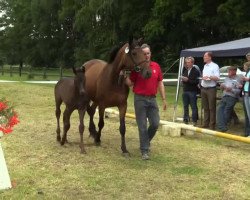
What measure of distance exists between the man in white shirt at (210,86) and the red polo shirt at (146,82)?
10.8ft

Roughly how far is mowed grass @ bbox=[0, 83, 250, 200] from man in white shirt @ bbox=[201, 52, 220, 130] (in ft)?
3.41

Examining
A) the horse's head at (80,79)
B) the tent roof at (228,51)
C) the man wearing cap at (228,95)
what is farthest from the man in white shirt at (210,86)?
the horse's head at (80,79)

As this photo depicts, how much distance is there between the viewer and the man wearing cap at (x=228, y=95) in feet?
32.2

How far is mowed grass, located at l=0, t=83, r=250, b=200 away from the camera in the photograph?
5473 millimetres

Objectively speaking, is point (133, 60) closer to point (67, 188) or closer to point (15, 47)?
point (67, 188)

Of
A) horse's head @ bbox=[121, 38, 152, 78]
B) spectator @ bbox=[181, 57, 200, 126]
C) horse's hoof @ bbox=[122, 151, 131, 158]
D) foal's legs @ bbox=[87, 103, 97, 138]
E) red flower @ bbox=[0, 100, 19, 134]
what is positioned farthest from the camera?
Result: spectator @ bbox=[181, 57, 200, 126]

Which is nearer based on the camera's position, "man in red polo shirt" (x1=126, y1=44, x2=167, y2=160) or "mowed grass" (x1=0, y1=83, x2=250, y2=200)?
"mowed grass" (x1=0, y1=83, x2=250, y2=200)

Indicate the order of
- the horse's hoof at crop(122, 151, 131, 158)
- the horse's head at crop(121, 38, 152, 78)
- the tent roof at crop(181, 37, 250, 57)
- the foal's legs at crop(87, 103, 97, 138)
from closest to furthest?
the horse's head at crop(121, 38, 152, 78), the horse's hoof at crop(122, 151, 131, 158), the foal's legs at crop(87, 103, 97, 138), the tent roof at crop(181, 37, 250, 57)

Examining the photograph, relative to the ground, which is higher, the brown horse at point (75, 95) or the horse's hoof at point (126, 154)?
the brown horse at point (75, 95)

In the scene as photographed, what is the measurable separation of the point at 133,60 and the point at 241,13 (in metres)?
17.8

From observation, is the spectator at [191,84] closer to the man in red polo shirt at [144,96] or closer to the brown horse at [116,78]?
the brown horse at [116,78]

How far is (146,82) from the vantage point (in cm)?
713

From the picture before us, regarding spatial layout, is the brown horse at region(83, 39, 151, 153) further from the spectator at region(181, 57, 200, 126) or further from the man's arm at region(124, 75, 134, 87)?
the spectator at region(181, 57, 200, 126)

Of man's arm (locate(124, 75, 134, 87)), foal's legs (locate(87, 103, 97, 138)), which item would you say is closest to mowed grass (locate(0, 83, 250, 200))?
foal's legs (locate(87, 103, 97, 138))
